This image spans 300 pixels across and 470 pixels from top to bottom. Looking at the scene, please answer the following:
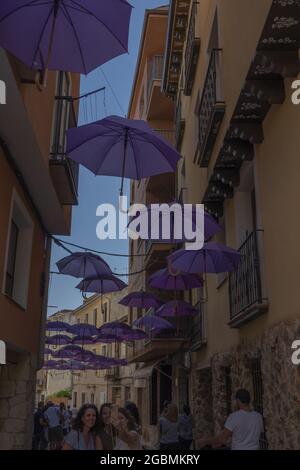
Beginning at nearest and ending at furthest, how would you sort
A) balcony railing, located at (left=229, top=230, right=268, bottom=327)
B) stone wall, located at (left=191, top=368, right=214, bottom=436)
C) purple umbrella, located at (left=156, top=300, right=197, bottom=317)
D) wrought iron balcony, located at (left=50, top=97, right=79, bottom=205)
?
balcony railing, located at (left=229, top=230, right=268, bottom=327)
wrought iron balcony, located at (left=50, top=97, right=79, bottom=205)
stone wall, located at (left=191, top=368, right=214, bottom=436)
purple umbrella, located at (left=156, top=300, right=197, bottom=317)

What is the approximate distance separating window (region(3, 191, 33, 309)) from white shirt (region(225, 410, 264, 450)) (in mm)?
4464

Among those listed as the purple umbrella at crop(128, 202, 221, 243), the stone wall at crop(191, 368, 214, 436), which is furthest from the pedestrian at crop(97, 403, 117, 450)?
the stone wall at crop(191, 368, 214, 436)

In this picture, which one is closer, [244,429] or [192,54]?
[244,429]

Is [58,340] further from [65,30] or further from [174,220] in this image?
[65,30]

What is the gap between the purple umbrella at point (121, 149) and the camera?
803 centimetres

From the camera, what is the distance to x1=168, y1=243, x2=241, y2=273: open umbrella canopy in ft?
27.9

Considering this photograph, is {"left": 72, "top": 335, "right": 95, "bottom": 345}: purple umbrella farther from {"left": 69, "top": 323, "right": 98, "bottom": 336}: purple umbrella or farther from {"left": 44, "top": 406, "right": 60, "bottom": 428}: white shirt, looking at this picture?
{"left": 44, "top": 406, "right": 60, "bottom": 428}: white shirt

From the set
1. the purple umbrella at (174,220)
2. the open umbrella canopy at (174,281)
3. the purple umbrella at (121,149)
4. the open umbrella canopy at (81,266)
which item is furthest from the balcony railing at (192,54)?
the purple umbrella at (121,149)

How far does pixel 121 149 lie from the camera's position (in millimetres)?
8672

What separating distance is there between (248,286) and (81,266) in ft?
24.0

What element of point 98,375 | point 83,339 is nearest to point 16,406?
point 83,339

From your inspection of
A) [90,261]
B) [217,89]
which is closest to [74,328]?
[90,261]

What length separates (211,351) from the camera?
39.7ft
